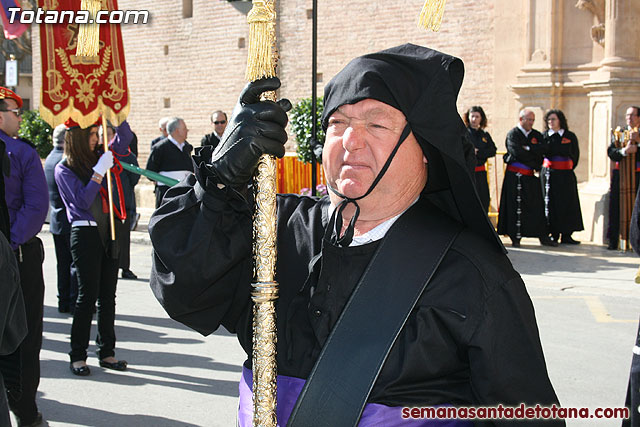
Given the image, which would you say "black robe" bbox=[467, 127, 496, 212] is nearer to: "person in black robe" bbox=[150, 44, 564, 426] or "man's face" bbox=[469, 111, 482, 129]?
"man's face" bbox=[469, 111, 482, 129]

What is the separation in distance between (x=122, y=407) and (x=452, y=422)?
378cm

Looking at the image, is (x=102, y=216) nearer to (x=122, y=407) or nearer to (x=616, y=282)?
(x=122, y=407)

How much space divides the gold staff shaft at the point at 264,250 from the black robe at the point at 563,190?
1052 cm

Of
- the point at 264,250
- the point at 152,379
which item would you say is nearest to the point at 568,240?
the point at 152,379

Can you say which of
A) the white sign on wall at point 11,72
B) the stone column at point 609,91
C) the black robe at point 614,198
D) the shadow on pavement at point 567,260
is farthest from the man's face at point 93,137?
the white sign on wall at point 11,72

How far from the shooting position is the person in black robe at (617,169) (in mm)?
11266

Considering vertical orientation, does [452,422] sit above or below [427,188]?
below

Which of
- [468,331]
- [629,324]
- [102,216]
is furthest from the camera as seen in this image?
[629,324]

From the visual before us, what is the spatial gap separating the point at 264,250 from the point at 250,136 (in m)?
0.34

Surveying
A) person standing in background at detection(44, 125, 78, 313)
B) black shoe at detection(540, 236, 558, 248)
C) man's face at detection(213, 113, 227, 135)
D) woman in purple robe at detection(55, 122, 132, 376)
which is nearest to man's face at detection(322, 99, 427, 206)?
woman in purple robe at detection(55, 122, 132, 376)

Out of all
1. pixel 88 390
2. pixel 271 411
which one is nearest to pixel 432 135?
pixel 271 411

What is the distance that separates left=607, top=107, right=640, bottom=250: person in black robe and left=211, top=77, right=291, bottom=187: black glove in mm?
9816

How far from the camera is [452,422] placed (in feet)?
7.84

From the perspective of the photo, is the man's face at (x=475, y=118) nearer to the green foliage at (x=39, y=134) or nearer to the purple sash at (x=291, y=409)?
the purple sash at (x=291, y=409)
